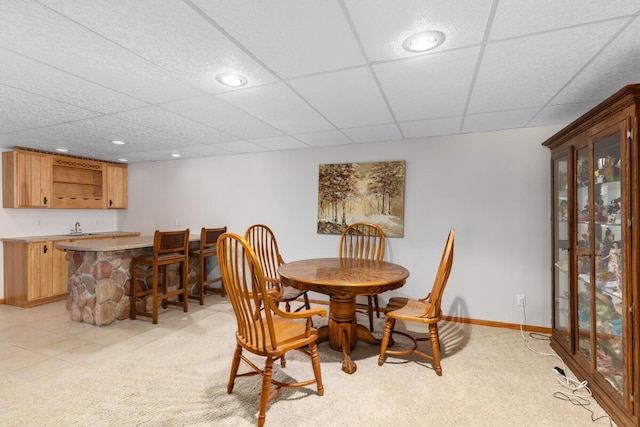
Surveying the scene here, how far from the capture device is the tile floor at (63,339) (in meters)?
2.36

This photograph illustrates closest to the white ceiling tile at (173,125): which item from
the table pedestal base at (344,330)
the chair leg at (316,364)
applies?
the table pedestal base at (344,330)

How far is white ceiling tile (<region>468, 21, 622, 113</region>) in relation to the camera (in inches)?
59.6

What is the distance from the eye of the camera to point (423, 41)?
1.55 metres

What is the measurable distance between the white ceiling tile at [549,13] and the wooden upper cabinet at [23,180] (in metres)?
5.56

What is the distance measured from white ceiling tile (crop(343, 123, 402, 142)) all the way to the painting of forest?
30cm

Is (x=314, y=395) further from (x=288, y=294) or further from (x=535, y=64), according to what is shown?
(x=535, y=64)

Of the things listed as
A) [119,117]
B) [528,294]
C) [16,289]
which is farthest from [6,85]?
[528,294]

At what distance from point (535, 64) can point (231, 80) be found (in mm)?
1910

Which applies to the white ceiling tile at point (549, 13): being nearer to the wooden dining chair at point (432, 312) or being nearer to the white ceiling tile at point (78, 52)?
the wooden dining chair at point (432, 312)

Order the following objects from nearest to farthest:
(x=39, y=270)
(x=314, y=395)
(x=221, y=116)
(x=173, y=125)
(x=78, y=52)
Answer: (x=78, y=52), (x=314, y=395), (x=221, y=116), (x=173, y=125), (x=39, y=270)

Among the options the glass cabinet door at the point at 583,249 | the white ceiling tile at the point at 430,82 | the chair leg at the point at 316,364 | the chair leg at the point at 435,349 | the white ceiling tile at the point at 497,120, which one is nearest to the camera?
the white ceiling tile at the point at 430,82

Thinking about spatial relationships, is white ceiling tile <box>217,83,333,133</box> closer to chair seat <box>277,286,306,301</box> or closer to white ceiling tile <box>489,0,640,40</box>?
white ceiling tile <box>489,0,640,40</box>

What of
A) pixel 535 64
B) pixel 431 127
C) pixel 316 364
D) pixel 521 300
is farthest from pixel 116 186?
pixel 521 300

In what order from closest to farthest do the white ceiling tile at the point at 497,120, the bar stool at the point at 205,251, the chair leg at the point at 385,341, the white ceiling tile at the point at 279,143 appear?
the chair leg at the point at 385,341 < the white ceiling tile at the point at 497,120 < the white ceiling tile at the point at 279,143 < the bar stool at the point at 205,251
